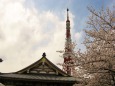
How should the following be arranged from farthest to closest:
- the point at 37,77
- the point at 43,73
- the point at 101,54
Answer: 1. the point at 43,73
2. the point at 37,77
3. the point at 101,54

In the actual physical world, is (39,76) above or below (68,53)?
below

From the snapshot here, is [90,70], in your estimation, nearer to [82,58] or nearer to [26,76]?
[82,58]

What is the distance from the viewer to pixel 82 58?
14.2 m

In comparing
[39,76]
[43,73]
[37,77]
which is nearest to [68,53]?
[37,77]

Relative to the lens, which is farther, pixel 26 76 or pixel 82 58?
pixel 26 76

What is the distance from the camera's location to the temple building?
22812 mm

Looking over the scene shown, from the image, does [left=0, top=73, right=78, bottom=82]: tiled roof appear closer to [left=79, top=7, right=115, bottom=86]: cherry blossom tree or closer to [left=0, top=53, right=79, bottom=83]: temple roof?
[left=0, top=53, right=79, bottom=83]: temple roof

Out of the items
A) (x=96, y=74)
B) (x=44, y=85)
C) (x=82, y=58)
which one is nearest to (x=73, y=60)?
(x=82, y=58)

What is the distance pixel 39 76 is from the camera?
2386 cm

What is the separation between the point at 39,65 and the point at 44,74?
107 cm

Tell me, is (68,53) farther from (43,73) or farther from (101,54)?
(43,73)

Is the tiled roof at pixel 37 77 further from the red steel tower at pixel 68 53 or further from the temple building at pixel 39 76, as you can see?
the red steel tower at pixel 68 53

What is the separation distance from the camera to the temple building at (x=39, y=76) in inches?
898

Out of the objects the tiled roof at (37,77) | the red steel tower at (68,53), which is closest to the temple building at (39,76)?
the tiled roof at (37,77)
